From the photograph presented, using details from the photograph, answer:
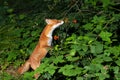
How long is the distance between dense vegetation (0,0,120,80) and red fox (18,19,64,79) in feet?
0.53

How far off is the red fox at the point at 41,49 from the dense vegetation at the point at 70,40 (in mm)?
163

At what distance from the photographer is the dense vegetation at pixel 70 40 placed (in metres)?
5.68

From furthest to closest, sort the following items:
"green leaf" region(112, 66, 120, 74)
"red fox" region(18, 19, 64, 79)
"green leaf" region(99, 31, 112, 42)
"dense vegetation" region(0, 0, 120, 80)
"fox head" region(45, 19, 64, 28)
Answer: "fox head" region(45, 19, 64, 28) → "red fox" region(18, 19, 64, 79) → "green leaf" region(99, 31, 112, 42) → "dense vegetation" region(0, 0, 120, 80) → "green leaf" region(112, 66, 120, 74)

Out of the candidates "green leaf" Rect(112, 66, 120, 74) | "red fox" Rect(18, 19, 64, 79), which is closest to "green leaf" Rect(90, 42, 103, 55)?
"green leaf" Rect(112, 66, 120, 74)

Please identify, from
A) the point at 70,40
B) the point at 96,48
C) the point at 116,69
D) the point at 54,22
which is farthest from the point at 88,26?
the point at 116,69

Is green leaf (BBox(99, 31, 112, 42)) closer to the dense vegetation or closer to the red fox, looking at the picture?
the dense vegetation

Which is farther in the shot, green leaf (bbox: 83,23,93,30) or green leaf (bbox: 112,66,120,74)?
green leaf (bbox: 83,23,93,30)

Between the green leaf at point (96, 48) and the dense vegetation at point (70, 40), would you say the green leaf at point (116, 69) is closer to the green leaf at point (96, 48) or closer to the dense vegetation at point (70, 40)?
the dense vegetation at point (70, 40)

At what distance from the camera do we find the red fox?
6.66 m

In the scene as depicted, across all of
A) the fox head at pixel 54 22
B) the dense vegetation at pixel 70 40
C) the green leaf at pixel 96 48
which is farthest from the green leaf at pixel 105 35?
the fox head at pixel 54 22

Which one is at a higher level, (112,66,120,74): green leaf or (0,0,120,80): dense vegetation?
(0,0,120,80): dense vegetation

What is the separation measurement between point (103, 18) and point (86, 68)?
171cm

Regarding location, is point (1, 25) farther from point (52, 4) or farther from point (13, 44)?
point (52, 4)

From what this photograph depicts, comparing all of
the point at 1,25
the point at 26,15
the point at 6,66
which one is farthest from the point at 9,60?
the point at 26,15
